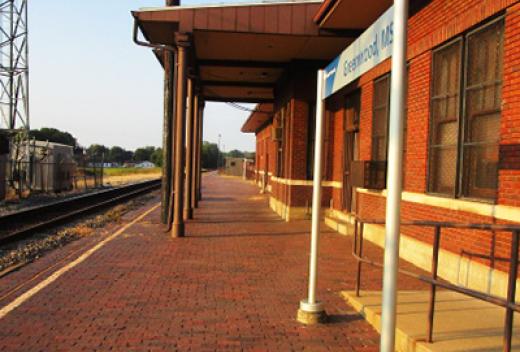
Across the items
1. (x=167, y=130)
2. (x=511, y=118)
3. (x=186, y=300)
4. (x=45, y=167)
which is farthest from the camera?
(x=45, y=167)

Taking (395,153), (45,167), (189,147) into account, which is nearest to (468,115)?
(395,153)

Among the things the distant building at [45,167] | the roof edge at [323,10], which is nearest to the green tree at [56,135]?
the distant building at [45,167]

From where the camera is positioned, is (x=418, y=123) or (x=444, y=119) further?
(x=418, y=123)

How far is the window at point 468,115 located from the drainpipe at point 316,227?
2483mm

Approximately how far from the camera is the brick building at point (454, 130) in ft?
19.3

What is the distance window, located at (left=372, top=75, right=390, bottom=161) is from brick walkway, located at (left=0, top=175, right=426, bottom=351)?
1966 millimetres

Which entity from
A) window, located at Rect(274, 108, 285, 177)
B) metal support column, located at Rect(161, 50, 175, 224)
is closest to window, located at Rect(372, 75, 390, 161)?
metal support column, located at Rect(161, 50, 175, 224)

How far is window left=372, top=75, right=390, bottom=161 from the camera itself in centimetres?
1008

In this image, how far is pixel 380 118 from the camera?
10.5m

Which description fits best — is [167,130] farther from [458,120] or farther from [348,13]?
[458,120]

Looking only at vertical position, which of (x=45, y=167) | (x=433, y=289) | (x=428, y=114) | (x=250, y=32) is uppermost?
(x=250, y=32)

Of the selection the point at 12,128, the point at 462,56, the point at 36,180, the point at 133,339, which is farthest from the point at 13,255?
the point at 12,128

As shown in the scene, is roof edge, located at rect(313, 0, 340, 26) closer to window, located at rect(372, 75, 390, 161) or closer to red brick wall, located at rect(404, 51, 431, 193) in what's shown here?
window, located at rect(372, 75, 390, 161)

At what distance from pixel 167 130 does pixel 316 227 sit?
9.10 m
